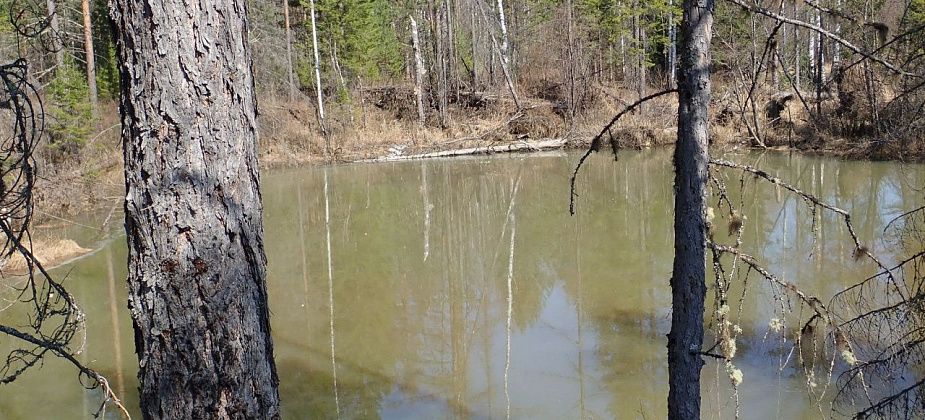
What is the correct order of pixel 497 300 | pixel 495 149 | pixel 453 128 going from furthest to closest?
pixel 453 128 → pixel 495 149 → pixel 497 300

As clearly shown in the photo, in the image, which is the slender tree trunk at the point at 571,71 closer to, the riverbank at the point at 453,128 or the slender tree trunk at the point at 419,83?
the riverbank at the point at 453,128

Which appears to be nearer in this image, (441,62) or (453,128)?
(453,128)

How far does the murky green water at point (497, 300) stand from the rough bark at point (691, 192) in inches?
65.2

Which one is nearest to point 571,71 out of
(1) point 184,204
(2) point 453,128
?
(2) point 453,128

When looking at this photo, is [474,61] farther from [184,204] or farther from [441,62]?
[184,204]

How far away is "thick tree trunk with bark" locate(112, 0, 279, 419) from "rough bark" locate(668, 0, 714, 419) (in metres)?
2.06

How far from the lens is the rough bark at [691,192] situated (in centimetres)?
342

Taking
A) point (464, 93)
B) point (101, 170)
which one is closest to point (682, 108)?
point (101, 170)

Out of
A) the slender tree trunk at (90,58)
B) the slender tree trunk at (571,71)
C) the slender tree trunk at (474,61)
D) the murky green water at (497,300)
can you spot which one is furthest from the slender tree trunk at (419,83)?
the slender tree trunk at (90,58)

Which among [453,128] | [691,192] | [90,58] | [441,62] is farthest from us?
[441,62]

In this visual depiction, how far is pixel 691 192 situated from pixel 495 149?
66.0 feet

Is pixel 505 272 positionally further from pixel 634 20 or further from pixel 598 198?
pixel 634 20

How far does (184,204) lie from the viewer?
211 cm

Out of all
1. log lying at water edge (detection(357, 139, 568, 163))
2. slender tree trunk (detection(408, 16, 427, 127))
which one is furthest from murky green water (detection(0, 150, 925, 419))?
slender tree trunk (detection(408, 16, 427, 127))
